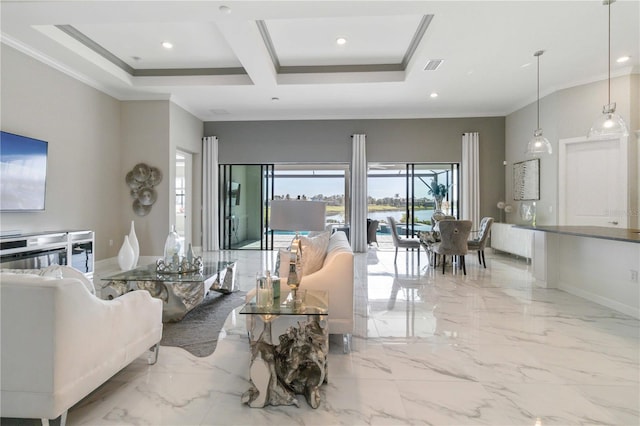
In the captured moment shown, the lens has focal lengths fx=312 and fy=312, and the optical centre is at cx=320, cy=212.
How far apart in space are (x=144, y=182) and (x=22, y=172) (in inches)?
83.3

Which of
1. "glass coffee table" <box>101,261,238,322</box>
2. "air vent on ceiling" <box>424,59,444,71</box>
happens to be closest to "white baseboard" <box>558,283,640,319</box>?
"air vent on ceiling" <box>424,59,444,71</box>

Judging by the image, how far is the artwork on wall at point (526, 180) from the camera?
246 inches

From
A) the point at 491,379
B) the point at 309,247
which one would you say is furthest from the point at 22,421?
the point at 491,379

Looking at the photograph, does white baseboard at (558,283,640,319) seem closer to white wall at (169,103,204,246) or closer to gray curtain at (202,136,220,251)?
white wall at (169,103,204,246)

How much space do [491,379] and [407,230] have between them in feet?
20.2

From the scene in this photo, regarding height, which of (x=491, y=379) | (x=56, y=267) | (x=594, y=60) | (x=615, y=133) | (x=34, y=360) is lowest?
(x=491, y=379)

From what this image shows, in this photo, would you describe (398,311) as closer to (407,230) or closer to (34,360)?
(34,360)

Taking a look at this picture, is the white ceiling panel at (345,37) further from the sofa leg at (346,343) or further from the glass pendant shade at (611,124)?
the sofa leg at (346,343)

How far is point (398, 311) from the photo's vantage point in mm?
3477

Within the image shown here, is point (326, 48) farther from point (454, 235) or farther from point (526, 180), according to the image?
point (526, 180)

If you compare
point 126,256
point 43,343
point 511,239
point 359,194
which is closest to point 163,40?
point 126,256

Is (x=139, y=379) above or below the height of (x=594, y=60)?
below

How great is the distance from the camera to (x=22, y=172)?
4070mm

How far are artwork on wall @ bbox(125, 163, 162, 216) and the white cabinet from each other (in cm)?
684
